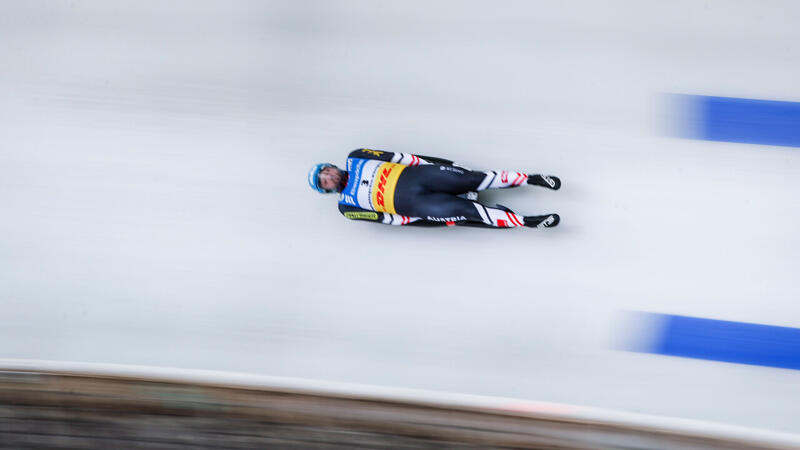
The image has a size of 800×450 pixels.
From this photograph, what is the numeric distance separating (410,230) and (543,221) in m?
0.83

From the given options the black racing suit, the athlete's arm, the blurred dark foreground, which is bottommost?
the blurred dark foreground

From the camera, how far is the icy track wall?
348 centimetres

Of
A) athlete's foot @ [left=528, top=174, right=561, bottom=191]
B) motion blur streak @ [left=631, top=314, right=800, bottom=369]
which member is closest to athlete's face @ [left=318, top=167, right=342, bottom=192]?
athlete's foot @ [left=528, top=174, right=561, bottom=191]

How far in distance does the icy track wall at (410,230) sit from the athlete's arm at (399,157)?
19 centimetres

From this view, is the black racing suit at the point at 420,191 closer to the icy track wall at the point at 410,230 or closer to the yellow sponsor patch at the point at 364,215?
the yellow sponsor patch at the point at 364,215

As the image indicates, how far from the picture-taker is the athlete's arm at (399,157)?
3686 millimetres

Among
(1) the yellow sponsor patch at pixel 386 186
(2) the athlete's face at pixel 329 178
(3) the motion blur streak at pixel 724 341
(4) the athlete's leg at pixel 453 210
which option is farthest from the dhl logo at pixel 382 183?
(3) the motion blur streak at pixel 724 341

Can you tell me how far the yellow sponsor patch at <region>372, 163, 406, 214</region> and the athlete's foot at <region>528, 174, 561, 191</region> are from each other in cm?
76

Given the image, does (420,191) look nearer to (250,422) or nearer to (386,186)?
(386,186)

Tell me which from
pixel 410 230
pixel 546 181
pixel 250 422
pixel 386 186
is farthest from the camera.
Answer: pixel 410 230

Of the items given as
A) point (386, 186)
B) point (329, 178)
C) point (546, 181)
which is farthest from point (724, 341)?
point (329, 178)

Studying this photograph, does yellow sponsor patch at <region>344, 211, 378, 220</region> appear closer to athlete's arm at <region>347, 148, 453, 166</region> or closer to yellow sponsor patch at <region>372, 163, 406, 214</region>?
yellow sponsor patch at <region>372, 163, 406, 214</region>

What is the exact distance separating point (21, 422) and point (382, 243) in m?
2.37

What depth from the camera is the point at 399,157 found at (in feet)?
12.1
